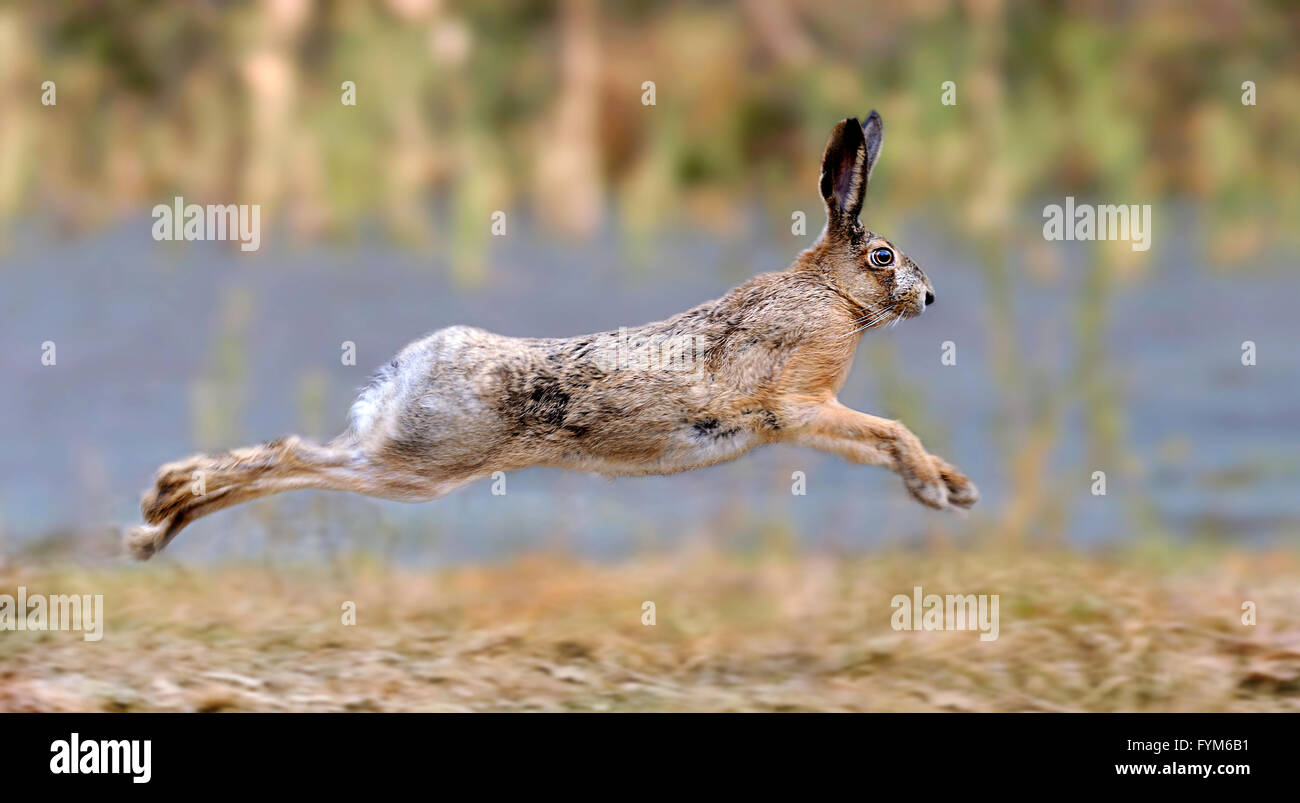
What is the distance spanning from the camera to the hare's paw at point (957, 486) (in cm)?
437

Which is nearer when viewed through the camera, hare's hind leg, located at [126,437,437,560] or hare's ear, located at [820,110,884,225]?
hare's ear, located at [820,110,884,225]

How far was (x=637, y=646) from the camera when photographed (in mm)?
5934

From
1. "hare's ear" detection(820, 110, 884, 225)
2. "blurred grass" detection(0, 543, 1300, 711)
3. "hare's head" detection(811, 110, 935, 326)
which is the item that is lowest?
"blurred grass" detection(0, 543, 1300, 711)

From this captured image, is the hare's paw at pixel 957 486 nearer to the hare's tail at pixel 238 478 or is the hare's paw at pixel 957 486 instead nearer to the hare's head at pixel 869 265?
the hare's head at pixel 869 265

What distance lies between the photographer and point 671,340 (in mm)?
4367

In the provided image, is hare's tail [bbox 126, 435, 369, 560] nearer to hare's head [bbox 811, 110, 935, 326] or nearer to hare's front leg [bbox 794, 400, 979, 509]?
hare's front leg [bbox 794, 400, 979, 509]

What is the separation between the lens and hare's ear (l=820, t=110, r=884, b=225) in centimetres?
423

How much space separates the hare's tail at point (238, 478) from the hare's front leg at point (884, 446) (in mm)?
1325

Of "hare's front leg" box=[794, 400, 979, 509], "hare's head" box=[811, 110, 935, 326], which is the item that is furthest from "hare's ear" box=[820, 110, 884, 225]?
"hare's front leg" box=[794, 400, 979, 509]

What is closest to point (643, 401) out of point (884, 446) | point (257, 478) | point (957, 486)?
point (884, 446)

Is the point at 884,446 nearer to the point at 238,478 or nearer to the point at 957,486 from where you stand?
the point at 957,486

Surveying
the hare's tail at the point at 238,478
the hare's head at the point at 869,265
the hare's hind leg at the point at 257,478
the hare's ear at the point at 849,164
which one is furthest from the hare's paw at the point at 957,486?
the hare's tail at the point at 238,478

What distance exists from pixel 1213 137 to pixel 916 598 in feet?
8.59
